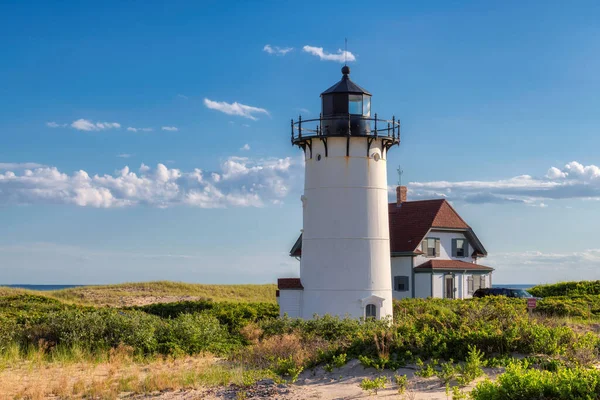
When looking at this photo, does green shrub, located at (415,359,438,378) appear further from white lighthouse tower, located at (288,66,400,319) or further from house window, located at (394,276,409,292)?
house window, located at (394,276,409,292)

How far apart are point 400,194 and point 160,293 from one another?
19.3m

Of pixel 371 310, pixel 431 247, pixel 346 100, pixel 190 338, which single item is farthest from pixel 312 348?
pixel 431 247

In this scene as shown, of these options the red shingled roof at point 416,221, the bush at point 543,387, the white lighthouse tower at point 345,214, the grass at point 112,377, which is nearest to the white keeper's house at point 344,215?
the white lighthouse tower at point 345,214

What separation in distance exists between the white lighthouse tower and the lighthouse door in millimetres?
13872

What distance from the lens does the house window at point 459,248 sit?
1644 inches

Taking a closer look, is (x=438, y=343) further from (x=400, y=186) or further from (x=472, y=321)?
(x=400, y=186)

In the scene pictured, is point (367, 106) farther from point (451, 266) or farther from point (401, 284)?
point (451, 266)

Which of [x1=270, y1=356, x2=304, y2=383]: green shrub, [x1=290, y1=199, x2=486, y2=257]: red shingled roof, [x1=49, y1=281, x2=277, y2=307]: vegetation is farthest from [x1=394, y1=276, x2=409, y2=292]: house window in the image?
[x1=270, y1=356, x2=304, y2=383]: green shrub

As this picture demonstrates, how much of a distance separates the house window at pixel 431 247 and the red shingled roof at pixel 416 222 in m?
0.78

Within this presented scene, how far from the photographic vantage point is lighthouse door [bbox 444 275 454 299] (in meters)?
39.8

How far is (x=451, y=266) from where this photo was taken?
39.5 metres

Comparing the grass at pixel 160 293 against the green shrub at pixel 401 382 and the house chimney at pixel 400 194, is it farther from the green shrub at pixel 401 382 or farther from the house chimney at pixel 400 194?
the green shrub at pixel 401 382

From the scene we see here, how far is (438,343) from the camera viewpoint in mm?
A: 14320

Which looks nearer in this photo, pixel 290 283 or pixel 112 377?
pixel 112 377
